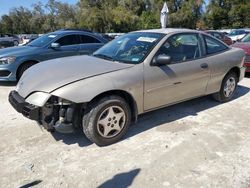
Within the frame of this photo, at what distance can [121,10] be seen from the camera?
48625 mm

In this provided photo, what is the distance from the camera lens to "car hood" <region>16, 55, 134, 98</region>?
11.0 feet

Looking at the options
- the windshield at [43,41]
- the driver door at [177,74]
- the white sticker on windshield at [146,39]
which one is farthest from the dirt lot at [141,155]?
Answer: the windshield at [43,41]

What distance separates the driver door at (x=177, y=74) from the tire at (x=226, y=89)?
2.14 feet

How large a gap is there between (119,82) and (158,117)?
1.43 m

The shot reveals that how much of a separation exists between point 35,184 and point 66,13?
59.6 metres

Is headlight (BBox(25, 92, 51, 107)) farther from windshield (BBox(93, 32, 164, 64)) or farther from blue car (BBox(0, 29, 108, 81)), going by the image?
blue car (BBox(0, 29, 108, 81))

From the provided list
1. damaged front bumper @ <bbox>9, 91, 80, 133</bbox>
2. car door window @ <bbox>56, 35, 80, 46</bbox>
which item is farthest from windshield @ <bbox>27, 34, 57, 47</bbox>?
damaged front bumper @ <bbox>9, 91, 80, 133</bbox>

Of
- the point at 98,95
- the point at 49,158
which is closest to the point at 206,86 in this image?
the point at 98,95

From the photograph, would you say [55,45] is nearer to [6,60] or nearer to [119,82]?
[6,60]

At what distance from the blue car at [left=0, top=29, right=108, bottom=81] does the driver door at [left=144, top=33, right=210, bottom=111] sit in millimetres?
3743

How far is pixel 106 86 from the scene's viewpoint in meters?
3.43

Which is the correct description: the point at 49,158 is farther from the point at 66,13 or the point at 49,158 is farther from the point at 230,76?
the point at 66,13

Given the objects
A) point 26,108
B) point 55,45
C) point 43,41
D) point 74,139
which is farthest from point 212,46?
point 43,41

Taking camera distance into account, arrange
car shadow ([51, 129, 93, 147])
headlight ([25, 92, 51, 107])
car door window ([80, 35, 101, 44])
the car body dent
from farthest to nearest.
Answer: car door window ([80, 35, 101, 44])
car shadow ([51, 129, 93, 147])
the car body dent
headlight ([25, 92, 51, 107])
